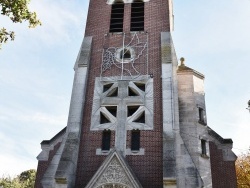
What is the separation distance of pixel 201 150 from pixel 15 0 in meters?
13.6

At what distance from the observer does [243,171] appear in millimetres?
32781

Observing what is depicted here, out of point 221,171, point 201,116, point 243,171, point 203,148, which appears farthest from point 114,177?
point 243,171

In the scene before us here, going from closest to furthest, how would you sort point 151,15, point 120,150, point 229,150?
point 120,150 < point 229,150 < point 151,15

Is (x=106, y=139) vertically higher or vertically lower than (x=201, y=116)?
lower

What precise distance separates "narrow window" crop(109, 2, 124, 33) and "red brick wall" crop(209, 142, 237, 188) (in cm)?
1045

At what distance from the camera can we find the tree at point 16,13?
36.0ft

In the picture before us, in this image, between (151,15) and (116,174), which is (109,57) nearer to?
(151,15)

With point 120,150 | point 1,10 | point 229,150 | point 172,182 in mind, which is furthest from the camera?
point 229,150

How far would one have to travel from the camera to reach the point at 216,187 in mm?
19016

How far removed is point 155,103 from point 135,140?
2454mm

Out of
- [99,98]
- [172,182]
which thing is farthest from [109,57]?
[172,182]

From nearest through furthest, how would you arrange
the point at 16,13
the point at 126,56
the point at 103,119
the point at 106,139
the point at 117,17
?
the point at 16,13, the point at 106,139, the point at 103,119, the point at 126,56, the point at 117,17

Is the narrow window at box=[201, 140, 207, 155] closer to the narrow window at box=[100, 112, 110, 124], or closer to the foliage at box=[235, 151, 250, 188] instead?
the narrow window at box=[100, 112, 110, 124]

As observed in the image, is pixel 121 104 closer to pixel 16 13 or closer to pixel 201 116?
pixel 201 116
